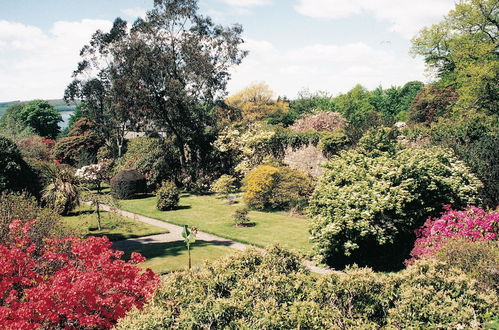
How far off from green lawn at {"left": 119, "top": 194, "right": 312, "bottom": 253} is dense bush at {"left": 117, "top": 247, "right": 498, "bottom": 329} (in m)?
6.50

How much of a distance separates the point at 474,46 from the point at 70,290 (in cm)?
2850


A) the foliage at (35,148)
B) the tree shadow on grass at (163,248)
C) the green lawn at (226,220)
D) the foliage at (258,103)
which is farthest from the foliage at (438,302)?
the foliage at (258,103)

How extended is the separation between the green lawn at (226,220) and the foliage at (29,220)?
→ 4.72m

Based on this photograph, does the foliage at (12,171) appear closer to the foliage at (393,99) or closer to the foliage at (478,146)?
the foliage at (478,146)

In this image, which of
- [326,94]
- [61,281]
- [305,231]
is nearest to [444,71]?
[326,94]

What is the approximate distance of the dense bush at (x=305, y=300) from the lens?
4453 millimetres

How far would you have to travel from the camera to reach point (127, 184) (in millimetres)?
23547

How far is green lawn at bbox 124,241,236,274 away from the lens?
11328 mm

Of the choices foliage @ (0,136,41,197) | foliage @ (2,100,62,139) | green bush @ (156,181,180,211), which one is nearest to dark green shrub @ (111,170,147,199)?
green bush @ (156,181,180,211)

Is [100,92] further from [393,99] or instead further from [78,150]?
[393,99]

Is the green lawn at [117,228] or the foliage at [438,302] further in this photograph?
the green lawn at [117,228]

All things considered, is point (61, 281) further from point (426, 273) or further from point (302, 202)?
point (302, 202)

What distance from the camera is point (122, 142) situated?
35.4 m

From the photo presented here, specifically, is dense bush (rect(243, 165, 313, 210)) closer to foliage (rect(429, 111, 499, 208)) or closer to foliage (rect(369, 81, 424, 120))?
foliage (rect(429, 111, 499, 208))
